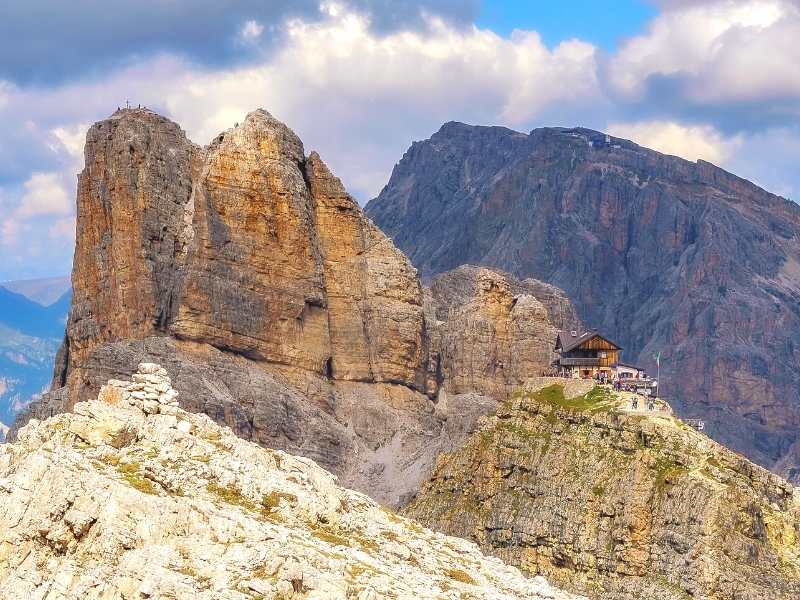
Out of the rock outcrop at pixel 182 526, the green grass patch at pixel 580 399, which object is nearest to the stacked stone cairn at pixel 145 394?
the rock outcrop at pixel 182 526

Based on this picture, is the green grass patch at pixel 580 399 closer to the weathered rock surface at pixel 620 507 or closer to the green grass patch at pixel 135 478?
the weathered rock surface at pixel 620 507

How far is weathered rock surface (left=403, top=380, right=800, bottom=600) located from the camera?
158000 mm

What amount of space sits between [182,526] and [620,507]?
9490 cm

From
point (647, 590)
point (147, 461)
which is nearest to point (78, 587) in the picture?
point (147, 461)

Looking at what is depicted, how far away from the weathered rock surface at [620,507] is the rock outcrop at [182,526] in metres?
65.0

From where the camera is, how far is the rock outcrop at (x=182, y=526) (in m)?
75.2

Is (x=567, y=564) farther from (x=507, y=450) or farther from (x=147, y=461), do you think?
(x=147, y=461)

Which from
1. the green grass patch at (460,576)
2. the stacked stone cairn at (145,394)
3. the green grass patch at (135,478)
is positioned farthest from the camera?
the stacked stone cairn at (145,394)

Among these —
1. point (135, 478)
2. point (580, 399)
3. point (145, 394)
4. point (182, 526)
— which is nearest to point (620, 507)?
point (580, 399)

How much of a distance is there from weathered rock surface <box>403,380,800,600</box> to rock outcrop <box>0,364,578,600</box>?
Result: 213 ft

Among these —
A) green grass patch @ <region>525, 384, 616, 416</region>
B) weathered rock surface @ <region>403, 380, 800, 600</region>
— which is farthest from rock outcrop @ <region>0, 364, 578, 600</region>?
green grass patch @ <region>525, 384, 616, 416</region>

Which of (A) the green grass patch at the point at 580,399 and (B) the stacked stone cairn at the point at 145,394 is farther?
(A) the green grass patch at the point at 580,399

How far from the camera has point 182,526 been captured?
257 ft

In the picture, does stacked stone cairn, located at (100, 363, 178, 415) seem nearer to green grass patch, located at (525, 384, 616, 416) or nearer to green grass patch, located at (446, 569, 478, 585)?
green grass patch, located at (446, 569, 478, 585)
